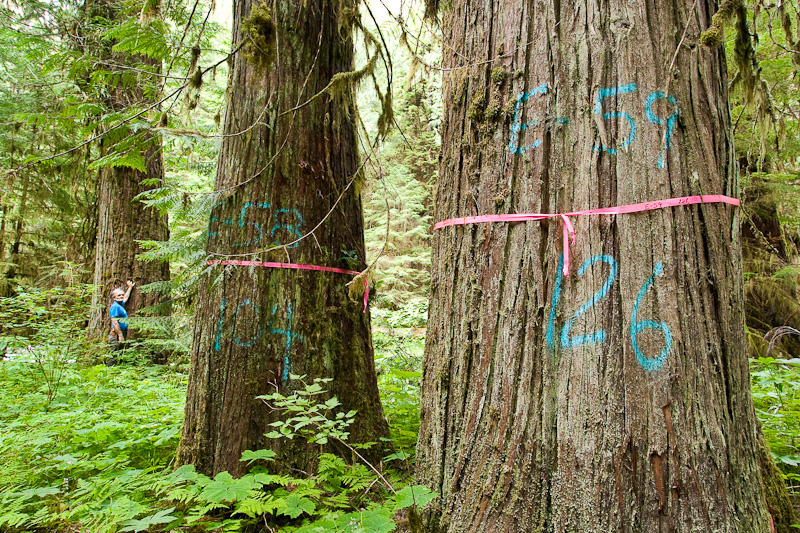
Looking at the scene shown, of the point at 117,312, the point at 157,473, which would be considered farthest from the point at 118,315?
the point at 157,473

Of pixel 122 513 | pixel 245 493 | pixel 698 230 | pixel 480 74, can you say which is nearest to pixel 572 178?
pixel 698 230

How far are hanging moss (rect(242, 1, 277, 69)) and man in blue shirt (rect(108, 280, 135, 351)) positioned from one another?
584 centimetres

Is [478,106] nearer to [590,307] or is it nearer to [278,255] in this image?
[590,307]

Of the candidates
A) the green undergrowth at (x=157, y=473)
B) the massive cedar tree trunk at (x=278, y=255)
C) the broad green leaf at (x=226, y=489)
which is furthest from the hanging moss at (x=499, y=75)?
the broad green leaf at (x=226, y=489)

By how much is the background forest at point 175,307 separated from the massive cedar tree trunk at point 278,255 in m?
0.18

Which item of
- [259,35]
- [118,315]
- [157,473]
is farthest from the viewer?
[118,315]

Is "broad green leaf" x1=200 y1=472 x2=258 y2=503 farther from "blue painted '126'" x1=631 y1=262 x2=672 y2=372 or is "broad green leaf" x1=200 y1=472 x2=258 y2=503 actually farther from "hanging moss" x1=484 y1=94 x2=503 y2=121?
"hanging moss" x1=484 y1=94 x2=503 y2=121

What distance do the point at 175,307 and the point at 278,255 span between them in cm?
412

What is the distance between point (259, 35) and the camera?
3.01 meters

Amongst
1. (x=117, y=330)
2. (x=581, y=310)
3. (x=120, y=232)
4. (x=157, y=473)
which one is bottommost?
(x=157, y=473)

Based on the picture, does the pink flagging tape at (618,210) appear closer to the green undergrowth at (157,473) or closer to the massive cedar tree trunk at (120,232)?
the green undergrowth at (157,473)

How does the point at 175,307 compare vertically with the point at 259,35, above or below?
below

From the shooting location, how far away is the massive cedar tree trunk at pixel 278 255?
2844mm

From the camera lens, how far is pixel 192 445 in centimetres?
286
